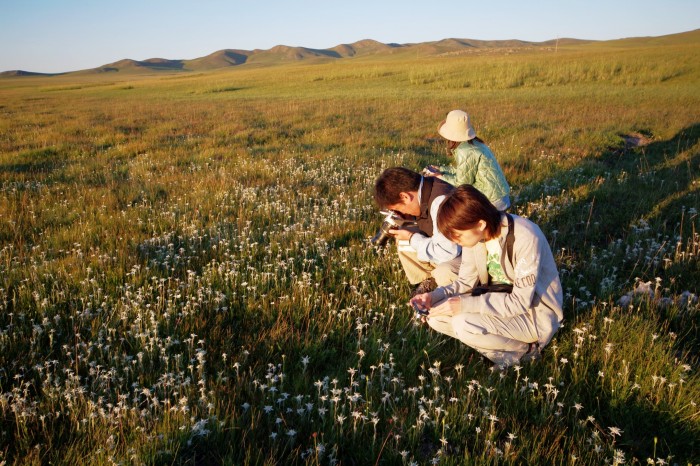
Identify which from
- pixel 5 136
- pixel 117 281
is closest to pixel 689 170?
pixel 117 281

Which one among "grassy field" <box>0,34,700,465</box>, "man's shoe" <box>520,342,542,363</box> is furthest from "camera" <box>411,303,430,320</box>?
"man's shoe" <box>520,342,542,363</box>

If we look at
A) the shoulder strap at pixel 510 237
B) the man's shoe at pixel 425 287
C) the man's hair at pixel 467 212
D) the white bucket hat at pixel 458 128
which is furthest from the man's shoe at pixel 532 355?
the white bucket hat at pixel 458 128

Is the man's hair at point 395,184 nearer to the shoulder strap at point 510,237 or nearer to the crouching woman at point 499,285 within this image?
the crouching woman at point 499,285

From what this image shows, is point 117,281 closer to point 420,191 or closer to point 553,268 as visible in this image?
point 420,191

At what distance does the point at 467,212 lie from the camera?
144 inches

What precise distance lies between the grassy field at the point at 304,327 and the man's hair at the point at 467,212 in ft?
3.79

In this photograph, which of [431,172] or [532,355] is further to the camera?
[431,172]

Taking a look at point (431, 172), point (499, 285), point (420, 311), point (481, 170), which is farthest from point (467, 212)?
point (481, 170)

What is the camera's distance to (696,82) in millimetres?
31188

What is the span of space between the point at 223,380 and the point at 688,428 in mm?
3448

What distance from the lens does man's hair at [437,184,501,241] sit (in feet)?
12.0

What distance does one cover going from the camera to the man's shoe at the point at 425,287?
17.2ft

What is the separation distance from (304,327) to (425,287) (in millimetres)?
1508

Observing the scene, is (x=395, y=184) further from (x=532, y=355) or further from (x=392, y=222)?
(x=532, y=355)
